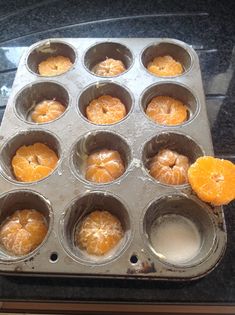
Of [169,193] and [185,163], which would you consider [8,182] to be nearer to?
[169,193]

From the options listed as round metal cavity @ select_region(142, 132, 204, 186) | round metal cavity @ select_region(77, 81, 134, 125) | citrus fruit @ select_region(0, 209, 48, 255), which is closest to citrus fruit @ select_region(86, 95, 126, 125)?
round metal cavity @ select_region(77, 81, 134, 125)

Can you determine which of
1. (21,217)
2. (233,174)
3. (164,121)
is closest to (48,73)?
(164,121)

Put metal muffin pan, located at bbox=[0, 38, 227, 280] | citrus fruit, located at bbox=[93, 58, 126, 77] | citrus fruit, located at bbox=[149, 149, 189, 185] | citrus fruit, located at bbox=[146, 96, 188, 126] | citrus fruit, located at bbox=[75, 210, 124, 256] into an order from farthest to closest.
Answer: citrus fruit, located at bbox=[93, 58, 126, 77], citrus fruit, located at bbox=[146, 96, 188, 126], citrus fruit, located at bbox=[149, 149, 189, 185], citrus fruit, located at bbox=[75, 210, 124, 256], metal muffin pan, located at bbox=[0, 38, 227, 280]

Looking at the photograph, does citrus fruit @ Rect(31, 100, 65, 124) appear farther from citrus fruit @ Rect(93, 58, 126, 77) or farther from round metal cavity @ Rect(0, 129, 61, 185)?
citrus fruit @ Rect(93, 58, 126, 77)

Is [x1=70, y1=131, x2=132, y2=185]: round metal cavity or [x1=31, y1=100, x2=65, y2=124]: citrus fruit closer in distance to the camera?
[x1=70, y1=131, x2=132, y2=185]: round metal cavity

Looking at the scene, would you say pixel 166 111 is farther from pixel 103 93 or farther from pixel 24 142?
pixel 24 142

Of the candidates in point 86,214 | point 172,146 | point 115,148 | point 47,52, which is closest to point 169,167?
point 172,146

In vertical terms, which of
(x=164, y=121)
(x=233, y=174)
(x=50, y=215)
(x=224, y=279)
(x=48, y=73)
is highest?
(x=48, y=73)
